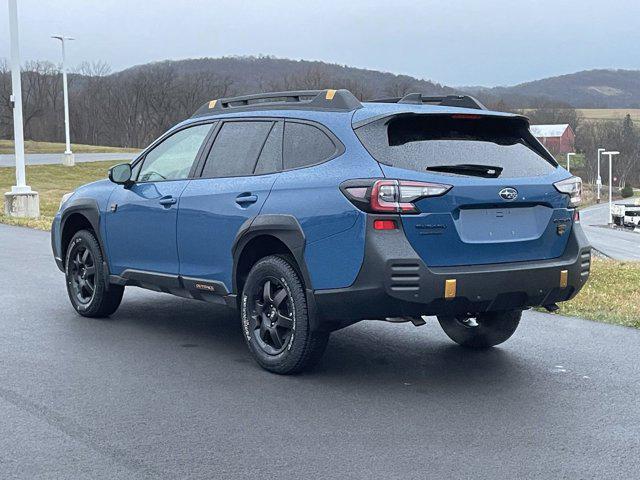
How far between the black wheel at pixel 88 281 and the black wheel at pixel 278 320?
6.89 feet

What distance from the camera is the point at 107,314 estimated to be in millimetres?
7855

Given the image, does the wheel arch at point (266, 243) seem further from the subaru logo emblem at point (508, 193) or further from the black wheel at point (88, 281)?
the black wheel at point (88, 281)

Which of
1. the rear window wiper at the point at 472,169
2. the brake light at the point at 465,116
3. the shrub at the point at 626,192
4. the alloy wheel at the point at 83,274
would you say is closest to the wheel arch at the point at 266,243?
the rear window wiper at the point at 472,169

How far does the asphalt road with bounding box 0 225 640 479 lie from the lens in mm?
4105

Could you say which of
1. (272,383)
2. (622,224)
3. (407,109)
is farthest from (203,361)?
(622,224)

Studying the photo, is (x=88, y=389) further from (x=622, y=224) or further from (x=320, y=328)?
(x=622, y=224)

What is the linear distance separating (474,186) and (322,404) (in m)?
1.58

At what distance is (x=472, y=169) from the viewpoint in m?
5.41

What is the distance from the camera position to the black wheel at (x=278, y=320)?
5555 millimetres

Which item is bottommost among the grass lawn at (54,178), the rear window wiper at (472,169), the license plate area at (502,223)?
the grass lawn at (54,178)

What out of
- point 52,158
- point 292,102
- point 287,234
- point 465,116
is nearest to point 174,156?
point 292,102

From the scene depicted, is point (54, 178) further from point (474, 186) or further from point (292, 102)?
point (474, 186)

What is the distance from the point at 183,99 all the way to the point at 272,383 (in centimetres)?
8652

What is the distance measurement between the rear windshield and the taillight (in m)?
0.17
